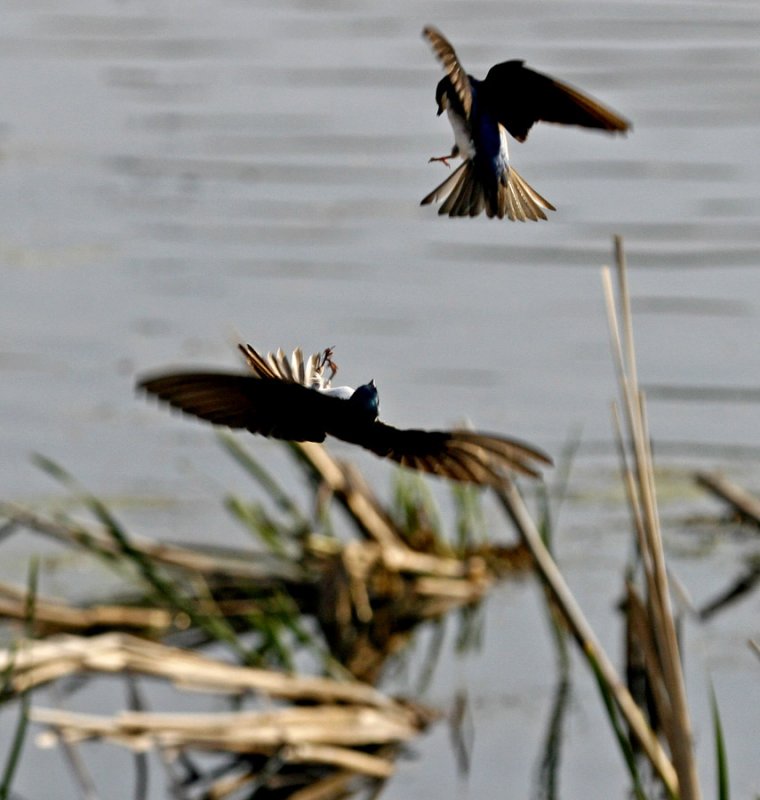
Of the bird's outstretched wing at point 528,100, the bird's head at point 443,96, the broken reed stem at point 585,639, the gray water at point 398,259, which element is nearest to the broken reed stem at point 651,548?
the broken reed stem at point 585,639

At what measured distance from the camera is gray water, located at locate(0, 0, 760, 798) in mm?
6855

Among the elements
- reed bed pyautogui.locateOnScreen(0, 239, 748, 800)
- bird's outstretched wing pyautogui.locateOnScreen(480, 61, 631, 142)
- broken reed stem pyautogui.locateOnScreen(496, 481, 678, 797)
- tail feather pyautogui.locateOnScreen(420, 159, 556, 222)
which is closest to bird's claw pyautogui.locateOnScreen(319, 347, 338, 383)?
tail feather pyautogui.locateOnScreen(420, 159, 556, 222)

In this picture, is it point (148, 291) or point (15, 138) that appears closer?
point (148, 291)

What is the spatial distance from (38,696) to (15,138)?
514 centimetres

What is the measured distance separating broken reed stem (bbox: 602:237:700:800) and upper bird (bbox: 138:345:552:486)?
1.90ft

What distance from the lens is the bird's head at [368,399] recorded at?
172 centimetres

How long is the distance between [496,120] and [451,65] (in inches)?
4.8

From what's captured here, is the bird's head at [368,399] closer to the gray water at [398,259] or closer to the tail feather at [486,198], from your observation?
the tail feather at [486,198]

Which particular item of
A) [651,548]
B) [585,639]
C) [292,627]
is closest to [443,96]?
[651,548]

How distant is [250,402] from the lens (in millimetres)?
1846

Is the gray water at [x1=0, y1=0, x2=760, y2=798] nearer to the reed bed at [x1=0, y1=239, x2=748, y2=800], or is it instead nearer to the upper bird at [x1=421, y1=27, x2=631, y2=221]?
the reed bed at [x1=0, y1=239, x2=748, y2=800]

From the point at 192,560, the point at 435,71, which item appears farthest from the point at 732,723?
the point at 435,71

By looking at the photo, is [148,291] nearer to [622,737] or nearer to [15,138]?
[15,138]

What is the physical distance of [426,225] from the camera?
9.41m
